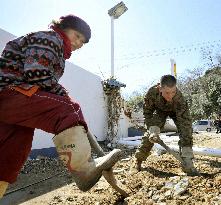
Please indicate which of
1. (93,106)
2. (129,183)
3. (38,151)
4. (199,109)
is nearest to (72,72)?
(93,106)

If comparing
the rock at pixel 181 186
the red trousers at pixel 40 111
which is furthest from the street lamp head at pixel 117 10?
the red trousers at pixel 40 111

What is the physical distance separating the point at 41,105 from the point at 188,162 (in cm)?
296

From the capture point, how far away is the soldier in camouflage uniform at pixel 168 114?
4.45 m

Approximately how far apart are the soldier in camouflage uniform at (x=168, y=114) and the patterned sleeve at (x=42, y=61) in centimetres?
271

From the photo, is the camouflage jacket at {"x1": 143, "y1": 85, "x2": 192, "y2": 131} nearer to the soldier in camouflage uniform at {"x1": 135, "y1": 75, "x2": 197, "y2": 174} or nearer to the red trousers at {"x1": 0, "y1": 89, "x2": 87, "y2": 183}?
the soldier in camouflage uniform at {"x1": 135, "y1": 75, "x2": 197, "y2": 174}

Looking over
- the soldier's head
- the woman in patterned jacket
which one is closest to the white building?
the soldier's head

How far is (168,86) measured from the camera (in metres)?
4.46

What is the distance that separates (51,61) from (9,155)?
63 cm

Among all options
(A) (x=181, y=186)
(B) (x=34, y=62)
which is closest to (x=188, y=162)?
(A) (x=181, y=186)

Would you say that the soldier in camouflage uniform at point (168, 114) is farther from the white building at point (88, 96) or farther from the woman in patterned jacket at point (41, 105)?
the white building at point (88, 96)

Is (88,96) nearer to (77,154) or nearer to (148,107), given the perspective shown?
(148,107)

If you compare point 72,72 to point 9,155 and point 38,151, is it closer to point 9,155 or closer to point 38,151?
point 38,151

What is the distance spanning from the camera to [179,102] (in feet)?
15.4

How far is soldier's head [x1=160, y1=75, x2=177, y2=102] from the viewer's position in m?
4.43
